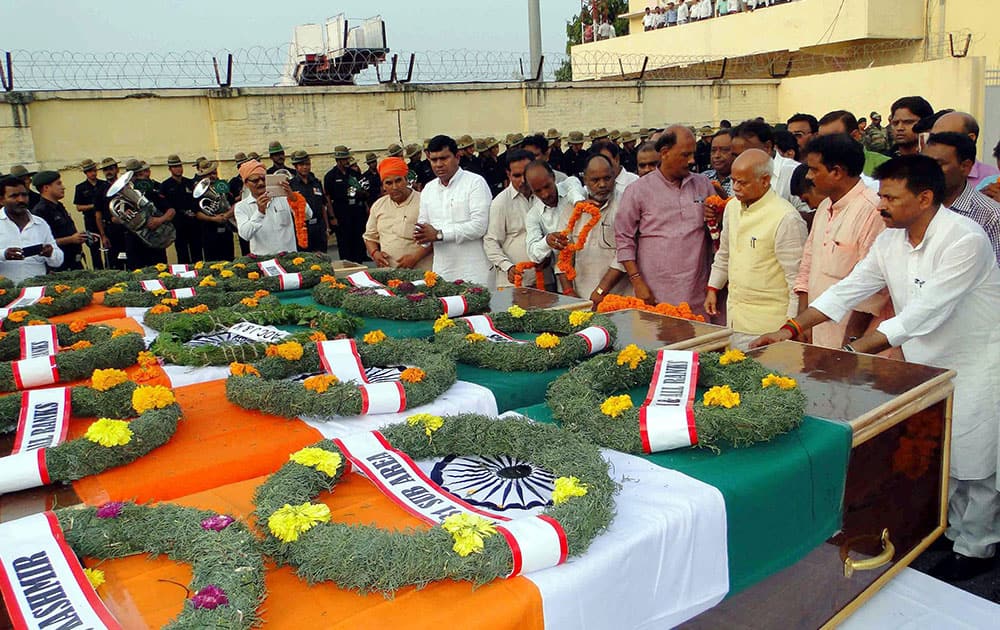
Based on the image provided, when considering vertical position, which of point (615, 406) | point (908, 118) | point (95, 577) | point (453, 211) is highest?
point (908, 118)

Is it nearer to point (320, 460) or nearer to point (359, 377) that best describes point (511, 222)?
point (359, 377)

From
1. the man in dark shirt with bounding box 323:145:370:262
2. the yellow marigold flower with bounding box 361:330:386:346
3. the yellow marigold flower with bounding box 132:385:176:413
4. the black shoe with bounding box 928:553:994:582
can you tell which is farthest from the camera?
the man in dark shirt with bounding box 323:145:370:262

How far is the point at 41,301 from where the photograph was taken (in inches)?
182

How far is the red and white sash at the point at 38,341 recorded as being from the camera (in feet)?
11.7

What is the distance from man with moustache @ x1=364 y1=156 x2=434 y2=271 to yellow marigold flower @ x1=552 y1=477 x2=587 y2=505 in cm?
405

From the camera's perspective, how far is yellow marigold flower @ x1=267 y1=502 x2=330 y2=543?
67.2 inches

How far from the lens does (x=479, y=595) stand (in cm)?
161

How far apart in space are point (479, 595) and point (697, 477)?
743 millimetres

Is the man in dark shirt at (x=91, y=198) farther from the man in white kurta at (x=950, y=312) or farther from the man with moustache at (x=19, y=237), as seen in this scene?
the man in white kurta at (x=950, y=312)

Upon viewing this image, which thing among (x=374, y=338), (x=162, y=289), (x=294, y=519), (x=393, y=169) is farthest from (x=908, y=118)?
(x=294, y=519)

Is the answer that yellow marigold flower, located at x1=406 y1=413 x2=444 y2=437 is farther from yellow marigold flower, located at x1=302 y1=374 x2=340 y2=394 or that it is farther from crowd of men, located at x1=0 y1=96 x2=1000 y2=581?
crowd of men, located at x1=0 y1=96 x2=1000 y2=581

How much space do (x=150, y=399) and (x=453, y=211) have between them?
3.14m

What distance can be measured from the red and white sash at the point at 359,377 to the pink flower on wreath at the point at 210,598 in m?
1.11

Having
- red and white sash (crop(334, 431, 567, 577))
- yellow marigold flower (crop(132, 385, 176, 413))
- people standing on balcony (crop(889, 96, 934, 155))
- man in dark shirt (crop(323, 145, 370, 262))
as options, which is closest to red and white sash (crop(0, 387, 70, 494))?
yellow marigold flower (crop(132, 385, 176, 413))
